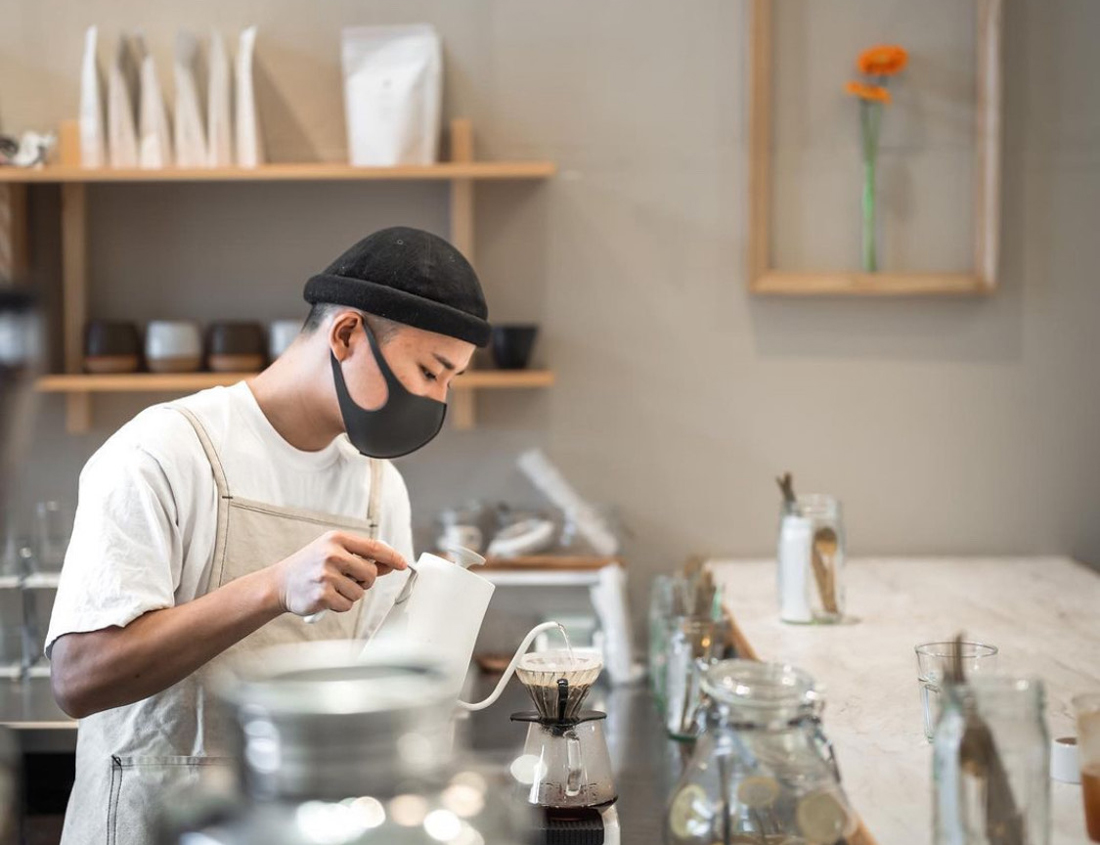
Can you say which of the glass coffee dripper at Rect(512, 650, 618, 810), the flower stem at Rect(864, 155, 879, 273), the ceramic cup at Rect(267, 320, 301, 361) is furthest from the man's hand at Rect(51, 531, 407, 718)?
the flower stem at Rect(864, 155, 879, 273)

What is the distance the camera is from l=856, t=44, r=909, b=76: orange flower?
10.1 ft

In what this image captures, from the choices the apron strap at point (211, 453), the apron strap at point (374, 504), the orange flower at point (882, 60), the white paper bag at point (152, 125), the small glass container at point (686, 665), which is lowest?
the small glass container at point (686, 665)

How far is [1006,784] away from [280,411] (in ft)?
3.89

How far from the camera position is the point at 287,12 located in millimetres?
3182

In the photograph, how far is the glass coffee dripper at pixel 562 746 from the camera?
1510mm

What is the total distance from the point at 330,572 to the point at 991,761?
793mm

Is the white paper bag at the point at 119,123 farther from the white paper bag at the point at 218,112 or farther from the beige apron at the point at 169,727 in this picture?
the beige apron at the point at 169,727

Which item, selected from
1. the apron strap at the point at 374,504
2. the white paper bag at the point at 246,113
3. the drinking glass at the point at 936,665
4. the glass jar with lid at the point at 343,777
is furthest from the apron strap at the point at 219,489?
the white paper bag at the point at 246,113

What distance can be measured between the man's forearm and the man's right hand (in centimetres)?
3

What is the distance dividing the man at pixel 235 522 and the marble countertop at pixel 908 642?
2.19 ft

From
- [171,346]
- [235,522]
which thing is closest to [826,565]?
[235,522]

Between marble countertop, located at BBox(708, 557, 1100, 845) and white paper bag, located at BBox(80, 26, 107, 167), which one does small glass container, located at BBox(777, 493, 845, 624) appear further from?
white paper bag, located at BBox(80, 26, 107, 167)

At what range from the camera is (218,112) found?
3.05 meters

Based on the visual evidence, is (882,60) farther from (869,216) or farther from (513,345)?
(513,345)
